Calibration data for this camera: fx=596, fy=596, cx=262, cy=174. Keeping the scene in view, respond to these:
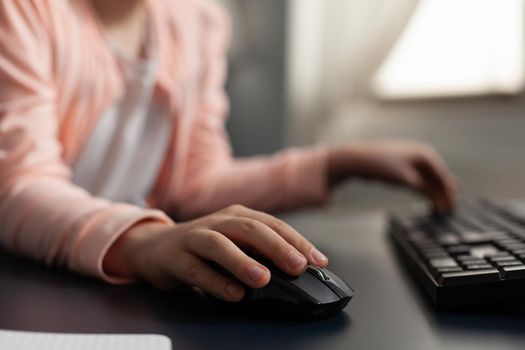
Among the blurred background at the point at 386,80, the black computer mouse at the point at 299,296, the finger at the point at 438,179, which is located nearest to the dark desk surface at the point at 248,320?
the black computer mouse at the point at 299,296

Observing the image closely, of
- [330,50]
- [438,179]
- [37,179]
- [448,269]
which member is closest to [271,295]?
[448,269]

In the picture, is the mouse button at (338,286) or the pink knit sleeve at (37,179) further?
the pink knit sleeve at (37,179)

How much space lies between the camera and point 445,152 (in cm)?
131

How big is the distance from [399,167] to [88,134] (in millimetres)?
391

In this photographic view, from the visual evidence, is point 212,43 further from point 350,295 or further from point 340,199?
point 350,295

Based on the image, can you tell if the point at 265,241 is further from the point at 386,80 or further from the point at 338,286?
the point at 386,80

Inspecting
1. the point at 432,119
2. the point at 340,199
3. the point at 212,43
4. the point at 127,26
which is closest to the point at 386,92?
the point at 432,119

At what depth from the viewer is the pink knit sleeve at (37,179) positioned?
47cm

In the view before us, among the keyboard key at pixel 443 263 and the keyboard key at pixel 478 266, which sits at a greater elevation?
the keyboard key at pixel 478 266

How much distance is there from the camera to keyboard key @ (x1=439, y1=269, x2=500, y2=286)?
37cm

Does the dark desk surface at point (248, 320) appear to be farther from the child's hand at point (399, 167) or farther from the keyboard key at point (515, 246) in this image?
the child's hand at point (399, 167)

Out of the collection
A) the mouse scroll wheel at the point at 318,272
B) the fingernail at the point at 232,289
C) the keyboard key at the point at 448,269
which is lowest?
the fingernail at the point at 232,289

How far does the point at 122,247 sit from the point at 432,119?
100 centimetres

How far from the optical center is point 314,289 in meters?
0.36
